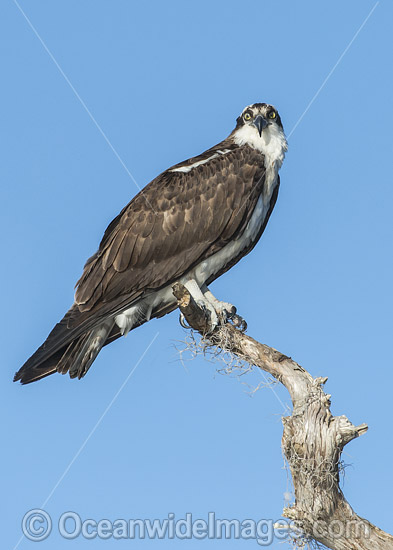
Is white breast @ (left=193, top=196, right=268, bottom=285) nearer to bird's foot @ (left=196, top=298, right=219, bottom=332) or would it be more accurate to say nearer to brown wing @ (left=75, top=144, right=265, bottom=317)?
brown wing @ (left=75, top=144, right=265, bottom=317)

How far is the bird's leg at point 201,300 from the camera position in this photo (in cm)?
783

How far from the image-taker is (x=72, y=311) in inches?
317

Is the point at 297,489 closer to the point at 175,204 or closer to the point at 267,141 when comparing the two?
the point at 175,204

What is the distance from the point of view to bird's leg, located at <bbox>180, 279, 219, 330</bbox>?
7.83 m

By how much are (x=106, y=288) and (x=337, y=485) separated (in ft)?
10.2

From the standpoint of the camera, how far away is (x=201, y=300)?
8.05m

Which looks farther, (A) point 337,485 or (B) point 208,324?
(B) point 208,324

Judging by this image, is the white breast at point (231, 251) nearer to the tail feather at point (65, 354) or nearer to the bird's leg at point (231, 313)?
the bird's leg at point (231, 313)

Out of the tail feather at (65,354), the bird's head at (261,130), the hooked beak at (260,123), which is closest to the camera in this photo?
the tail feather at (65,354)

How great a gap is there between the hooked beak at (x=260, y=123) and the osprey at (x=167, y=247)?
12mm

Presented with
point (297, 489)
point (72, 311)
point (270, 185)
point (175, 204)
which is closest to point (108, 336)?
point (72, 311)

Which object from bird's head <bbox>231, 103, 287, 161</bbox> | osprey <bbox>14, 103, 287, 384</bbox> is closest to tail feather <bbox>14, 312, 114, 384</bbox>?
osprey <bbox>14, 103, 287, 384</bbox>

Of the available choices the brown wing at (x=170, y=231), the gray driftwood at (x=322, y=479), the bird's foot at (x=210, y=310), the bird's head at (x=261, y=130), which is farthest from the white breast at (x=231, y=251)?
the gray driftwood at (x=322, y=479)

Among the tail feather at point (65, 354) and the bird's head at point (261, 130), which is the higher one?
the bird's head at point (261, 130)
